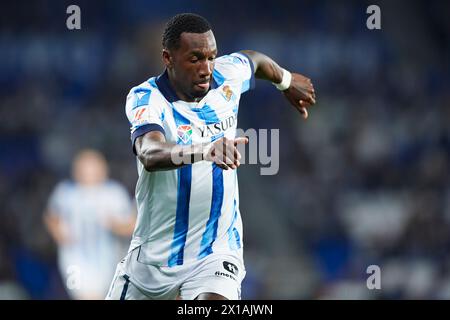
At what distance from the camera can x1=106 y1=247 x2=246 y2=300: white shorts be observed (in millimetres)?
5500

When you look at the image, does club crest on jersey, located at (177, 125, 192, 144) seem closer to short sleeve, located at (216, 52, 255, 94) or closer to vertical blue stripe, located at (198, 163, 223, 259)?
vertical blue stripe, located at (198, 163, 223, 259)

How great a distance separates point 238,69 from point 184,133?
33.5 inches

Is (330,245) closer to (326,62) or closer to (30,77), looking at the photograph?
(326,62)

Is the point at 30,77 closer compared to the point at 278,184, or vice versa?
the point at 278,184

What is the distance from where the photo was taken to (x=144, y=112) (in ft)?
17.9

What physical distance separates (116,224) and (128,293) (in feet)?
12.5

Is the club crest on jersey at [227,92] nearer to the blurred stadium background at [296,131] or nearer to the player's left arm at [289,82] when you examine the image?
the player's left arm at [289,82]

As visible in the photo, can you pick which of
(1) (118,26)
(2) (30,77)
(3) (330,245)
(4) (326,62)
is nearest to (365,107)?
(4) (326,62)

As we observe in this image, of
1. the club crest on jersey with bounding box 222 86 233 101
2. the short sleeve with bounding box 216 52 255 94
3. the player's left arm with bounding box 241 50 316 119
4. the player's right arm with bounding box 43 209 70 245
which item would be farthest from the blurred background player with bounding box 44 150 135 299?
the club crest on jersey with bounding box 222 86 233 101

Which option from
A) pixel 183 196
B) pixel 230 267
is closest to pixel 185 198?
pixel 183 196

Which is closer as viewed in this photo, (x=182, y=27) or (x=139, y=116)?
(x=139, y=116)

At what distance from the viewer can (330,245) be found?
495 inches

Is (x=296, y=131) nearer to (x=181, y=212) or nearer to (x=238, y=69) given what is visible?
(x=238, y=69)
